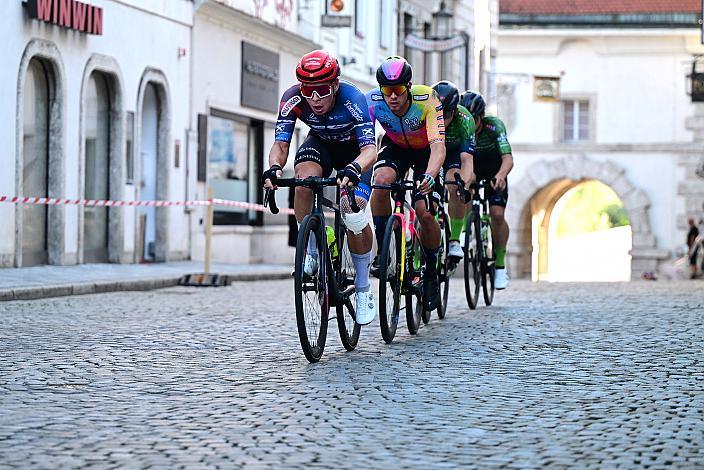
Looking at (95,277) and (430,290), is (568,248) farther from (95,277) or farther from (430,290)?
(430,290)

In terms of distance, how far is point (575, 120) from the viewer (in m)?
51.0

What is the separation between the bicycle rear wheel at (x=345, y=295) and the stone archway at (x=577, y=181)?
4015 cm

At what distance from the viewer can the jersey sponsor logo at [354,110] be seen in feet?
31.6

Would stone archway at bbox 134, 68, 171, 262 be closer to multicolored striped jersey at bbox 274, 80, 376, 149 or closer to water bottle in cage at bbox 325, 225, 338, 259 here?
multicolored striped jersey at bbox 274, 80, 376, 149

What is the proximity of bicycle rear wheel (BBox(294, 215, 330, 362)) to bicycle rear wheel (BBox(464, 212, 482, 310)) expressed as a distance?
4.63 m

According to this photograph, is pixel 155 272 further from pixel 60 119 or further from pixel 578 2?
pixel 578 2

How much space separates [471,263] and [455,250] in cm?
126

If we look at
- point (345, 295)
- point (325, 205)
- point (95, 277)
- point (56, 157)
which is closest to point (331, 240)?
point (325, 205)

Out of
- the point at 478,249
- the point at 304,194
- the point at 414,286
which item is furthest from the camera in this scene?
the point at 478,249

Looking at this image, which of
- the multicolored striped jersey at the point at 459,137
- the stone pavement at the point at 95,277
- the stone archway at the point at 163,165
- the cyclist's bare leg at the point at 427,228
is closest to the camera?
the cyclist's bare leg at the point at 427,228

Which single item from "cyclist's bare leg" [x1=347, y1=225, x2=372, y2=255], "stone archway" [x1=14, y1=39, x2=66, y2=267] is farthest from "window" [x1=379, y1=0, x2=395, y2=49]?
"cyclist's bare leg" [x1=347, y1=225, x2=372, y2=255]

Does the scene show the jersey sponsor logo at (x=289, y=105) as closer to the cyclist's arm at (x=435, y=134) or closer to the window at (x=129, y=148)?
the cyclist's arm at (x=435, y=134)

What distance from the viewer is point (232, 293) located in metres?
17.8

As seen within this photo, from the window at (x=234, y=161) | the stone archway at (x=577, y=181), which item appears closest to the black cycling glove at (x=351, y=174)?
the window at (x=234, y=161)
